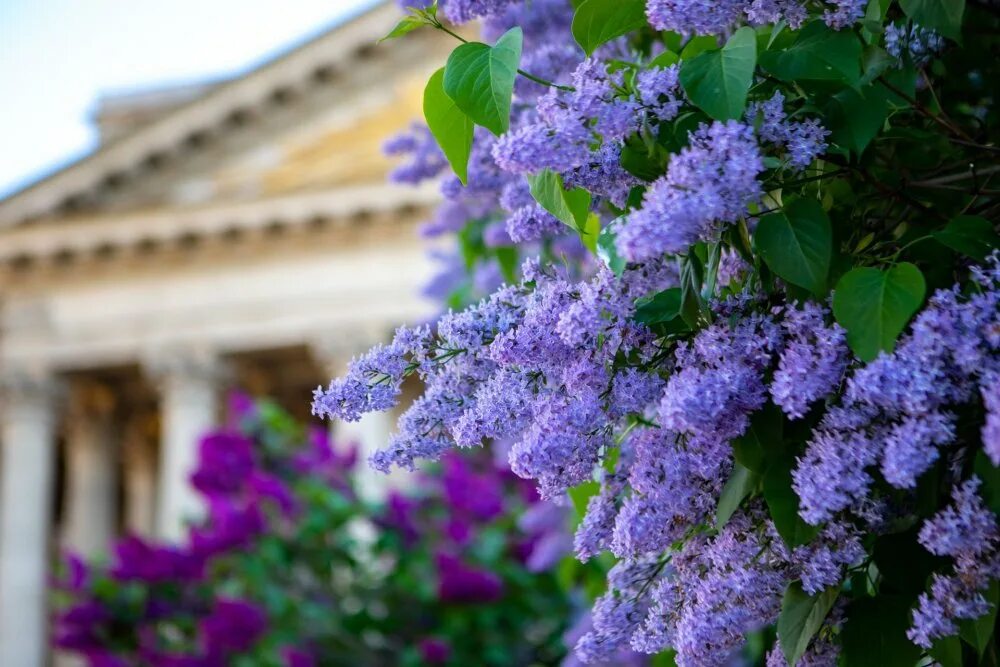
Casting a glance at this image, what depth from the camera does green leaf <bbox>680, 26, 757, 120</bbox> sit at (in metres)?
1.78

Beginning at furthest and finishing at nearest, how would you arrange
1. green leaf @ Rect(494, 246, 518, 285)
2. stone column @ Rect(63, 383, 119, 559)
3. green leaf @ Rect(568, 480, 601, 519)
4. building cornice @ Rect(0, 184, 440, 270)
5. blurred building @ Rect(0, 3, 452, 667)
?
stone column @ Rect(63, 383, 119, 559), blurred building @ Rect(0, 3, 452, 667), building cornice @ Rect(0, 184, 440, 270), green leaf @ Rect(494, 246, 518, 285), green leaf @ Rect(568, 480, 601, 519)

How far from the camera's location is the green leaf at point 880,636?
6.54ft

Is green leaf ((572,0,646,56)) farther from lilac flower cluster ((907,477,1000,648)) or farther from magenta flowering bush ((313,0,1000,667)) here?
lilac flower cluster ((907,477,1000,648))

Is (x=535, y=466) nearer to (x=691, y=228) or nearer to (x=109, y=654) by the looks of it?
(x=691, y=228)

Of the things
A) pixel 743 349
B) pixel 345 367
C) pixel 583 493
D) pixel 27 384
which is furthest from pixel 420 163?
pixel 27 384

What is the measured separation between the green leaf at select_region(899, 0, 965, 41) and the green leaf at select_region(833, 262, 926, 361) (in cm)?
37

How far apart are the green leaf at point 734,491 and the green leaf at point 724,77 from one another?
495mm

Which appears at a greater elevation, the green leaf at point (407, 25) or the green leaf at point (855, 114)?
the green leaf at point (407, 25)

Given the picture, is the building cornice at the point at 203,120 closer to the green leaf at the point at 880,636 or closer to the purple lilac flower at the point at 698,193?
the green leaf at the point at 880,636

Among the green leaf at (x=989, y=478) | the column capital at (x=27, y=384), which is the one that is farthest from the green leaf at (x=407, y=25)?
the column capital at (x=27, y=384)

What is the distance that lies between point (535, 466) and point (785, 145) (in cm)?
52

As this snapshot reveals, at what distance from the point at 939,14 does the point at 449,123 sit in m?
0.66

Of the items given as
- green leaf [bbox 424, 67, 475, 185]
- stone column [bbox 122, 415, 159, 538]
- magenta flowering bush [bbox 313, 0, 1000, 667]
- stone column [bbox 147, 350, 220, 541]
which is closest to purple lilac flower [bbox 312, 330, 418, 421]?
magenta flowering bush [bbox 313, 0, 1000, 667]

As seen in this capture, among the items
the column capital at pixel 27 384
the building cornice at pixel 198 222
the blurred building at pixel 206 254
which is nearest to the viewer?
the building cornice at pixel 198 222
